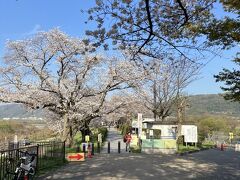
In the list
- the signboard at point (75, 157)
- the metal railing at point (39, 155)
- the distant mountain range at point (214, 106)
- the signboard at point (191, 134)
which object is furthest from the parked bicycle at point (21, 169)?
the distant mountain range at point (214, 106)

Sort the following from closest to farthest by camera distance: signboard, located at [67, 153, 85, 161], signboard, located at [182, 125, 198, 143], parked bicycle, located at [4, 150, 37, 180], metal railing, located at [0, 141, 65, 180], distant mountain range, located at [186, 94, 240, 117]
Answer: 1. parked bicycle, located at [4, 150, 37, 180]
2. metal railing, located at [0, 141, 65, 180]
3. signboard, located at [67, 153, 85, 161]
4. signboard, located at [182, 125, 198, 143]
5. distant mountain range, located at [186, 94, 240, 117]

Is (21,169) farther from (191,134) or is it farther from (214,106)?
(214,106)

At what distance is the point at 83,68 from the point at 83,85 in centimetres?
204

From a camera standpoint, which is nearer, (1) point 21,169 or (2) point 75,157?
(1) point 21,169

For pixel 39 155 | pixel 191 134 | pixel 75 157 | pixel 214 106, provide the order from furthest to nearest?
1. pixel 214 106
2. pixel 191 134
3. pixel 75 157
4. pixel 39 155

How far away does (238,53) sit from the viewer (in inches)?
685

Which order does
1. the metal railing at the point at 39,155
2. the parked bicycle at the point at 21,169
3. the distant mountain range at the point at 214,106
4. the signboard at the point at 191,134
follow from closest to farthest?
the parked bicycle at the point at 21,169 → the metal railing at the point at 39,155 → the signboard at the point at 191,134 → the distant mountain range at the point at 214,106

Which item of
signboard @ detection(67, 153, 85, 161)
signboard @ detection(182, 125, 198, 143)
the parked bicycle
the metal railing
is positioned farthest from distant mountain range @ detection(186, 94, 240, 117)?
the parked bicycle

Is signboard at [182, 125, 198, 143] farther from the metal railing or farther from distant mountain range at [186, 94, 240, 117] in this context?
distant mountain range at [186, 94, 240, 117]

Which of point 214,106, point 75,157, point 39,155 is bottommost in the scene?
point 75,157

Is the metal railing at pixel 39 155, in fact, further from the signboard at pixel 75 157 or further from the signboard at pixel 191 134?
the signboard at pixel 191 134

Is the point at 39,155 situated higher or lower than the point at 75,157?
higher

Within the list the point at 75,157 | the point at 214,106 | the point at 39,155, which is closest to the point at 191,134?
the point at 75,157

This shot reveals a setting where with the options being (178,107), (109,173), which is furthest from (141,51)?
(178,107)
